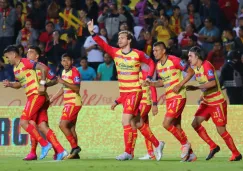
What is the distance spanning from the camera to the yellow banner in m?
21.7

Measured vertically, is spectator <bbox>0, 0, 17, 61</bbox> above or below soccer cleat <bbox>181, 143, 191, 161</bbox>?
above

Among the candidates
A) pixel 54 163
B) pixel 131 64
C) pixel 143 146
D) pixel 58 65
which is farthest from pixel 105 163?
pixel 58 65

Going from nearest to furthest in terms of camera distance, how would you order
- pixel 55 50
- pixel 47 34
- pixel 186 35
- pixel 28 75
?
pixel 28 75 → pixel 55 50 → pixel 186 35 → pixel 47 34

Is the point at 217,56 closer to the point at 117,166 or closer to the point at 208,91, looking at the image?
the point at 208,91

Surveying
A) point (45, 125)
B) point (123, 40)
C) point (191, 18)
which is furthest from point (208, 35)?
point (45, 125)

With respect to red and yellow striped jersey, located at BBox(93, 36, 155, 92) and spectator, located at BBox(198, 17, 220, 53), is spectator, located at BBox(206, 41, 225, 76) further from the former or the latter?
red and yellow striped jersey, located at BBox(93, 36, 155, 92)

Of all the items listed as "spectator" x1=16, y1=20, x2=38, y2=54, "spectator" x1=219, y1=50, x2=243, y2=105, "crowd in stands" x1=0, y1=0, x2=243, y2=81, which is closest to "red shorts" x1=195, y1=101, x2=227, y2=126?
"spectator" x1=219, y1=50, x2=243, y2=105

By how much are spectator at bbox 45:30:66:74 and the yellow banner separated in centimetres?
343

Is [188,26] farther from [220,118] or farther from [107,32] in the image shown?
[220,118]

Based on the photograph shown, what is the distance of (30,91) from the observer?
61.3 ft

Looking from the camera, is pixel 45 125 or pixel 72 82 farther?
pixel 72 82

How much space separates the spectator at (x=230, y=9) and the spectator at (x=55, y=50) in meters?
→ 4.77

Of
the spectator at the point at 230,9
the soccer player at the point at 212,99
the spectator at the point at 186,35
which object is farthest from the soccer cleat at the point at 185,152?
the spectator at the point at 230,9

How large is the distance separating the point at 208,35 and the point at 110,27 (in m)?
2.68
